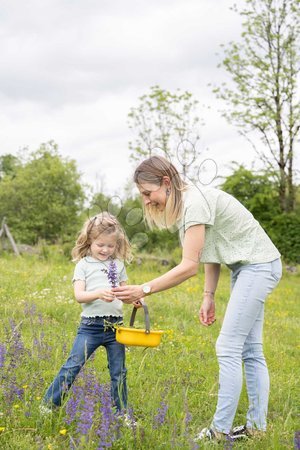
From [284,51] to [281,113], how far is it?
252cm

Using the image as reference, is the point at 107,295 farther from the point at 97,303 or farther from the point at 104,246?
the point at 104,246

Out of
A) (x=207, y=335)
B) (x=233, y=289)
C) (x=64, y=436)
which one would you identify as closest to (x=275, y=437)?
(x=233, y=289)

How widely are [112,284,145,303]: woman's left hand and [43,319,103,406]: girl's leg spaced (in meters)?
0.43

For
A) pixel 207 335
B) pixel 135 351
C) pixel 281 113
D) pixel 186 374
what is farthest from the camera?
pixel 281 113

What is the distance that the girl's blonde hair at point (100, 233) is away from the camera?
3.97 meters

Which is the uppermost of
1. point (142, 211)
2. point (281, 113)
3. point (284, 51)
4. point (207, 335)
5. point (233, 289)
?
point (284, 51)

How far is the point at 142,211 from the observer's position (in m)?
3.77

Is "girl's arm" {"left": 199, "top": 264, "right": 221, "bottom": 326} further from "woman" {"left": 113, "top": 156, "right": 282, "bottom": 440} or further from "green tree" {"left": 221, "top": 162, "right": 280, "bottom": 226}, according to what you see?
"green tree" {"left": 221, "top": 162, "right": 280, "bottom": 226}

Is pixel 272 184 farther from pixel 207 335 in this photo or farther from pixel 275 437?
pixel 275 437

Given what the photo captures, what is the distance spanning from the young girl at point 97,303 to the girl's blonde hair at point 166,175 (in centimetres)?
51

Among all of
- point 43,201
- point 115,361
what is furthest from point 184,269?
point 43,201

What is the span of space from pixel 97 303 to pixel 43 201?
30772 millimetres

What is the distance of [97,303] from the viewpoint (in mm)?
3887

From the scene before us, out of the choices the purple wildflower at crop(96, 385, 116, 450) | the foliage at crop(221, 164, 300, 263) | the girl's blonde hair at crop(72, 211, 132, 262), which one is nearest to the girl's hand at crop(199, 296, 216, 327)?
the girl's blonde hair at crop(72, 211, 132, 262)
